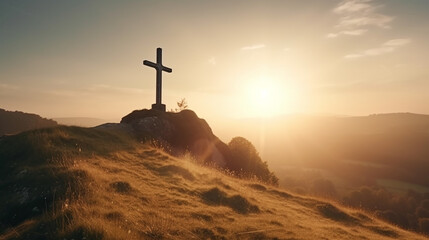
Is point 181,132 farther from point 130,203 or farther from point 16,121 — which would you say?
point 16,121

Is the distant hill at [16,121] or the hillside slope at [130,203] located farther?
the distant hill at [16,121]

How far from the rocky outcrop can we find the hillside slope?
25.8 feet

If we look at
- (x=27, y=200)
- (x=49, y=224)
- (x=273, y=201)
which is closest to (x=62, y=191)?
(x=27, y=200)

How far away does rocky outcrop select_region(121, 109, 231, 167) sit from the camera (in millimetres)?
25375

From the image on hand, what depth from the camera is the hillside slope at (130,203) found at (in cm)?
757

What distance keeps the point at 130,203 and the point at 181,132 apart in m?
17.8

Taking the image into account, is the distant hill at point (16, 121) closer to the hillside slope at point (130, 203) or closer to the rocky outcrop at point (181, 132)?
the rocky outcrop at point (181, 132)

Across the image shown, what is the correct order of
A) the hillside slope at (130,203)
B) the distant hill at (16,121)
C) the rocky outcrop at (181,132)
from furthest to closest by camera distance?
1. the distant hill at (16,121)
2. the rocky outcrop at (181,132)
3. the hillside slope at (130,203)

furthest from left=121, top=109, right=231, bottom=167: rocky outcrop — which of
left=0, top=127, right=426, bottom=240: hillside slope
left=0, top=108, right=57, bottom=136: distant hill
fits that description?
left=0, top=108, right=57, bottom=136: distant hill

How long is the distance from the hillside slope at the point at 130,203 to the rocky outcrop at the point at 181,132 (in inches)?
310

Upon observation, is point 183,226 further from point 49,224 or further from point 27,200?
point 27,200

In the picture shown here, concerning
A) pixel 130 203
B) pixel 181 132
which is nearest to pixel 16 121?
pixel 181 132

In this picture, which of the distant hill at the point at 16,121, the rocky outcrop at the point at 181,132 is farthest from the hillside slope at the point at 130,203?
the distant hill at the point at 16,121

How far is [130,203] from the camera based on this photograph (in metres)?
9.56
